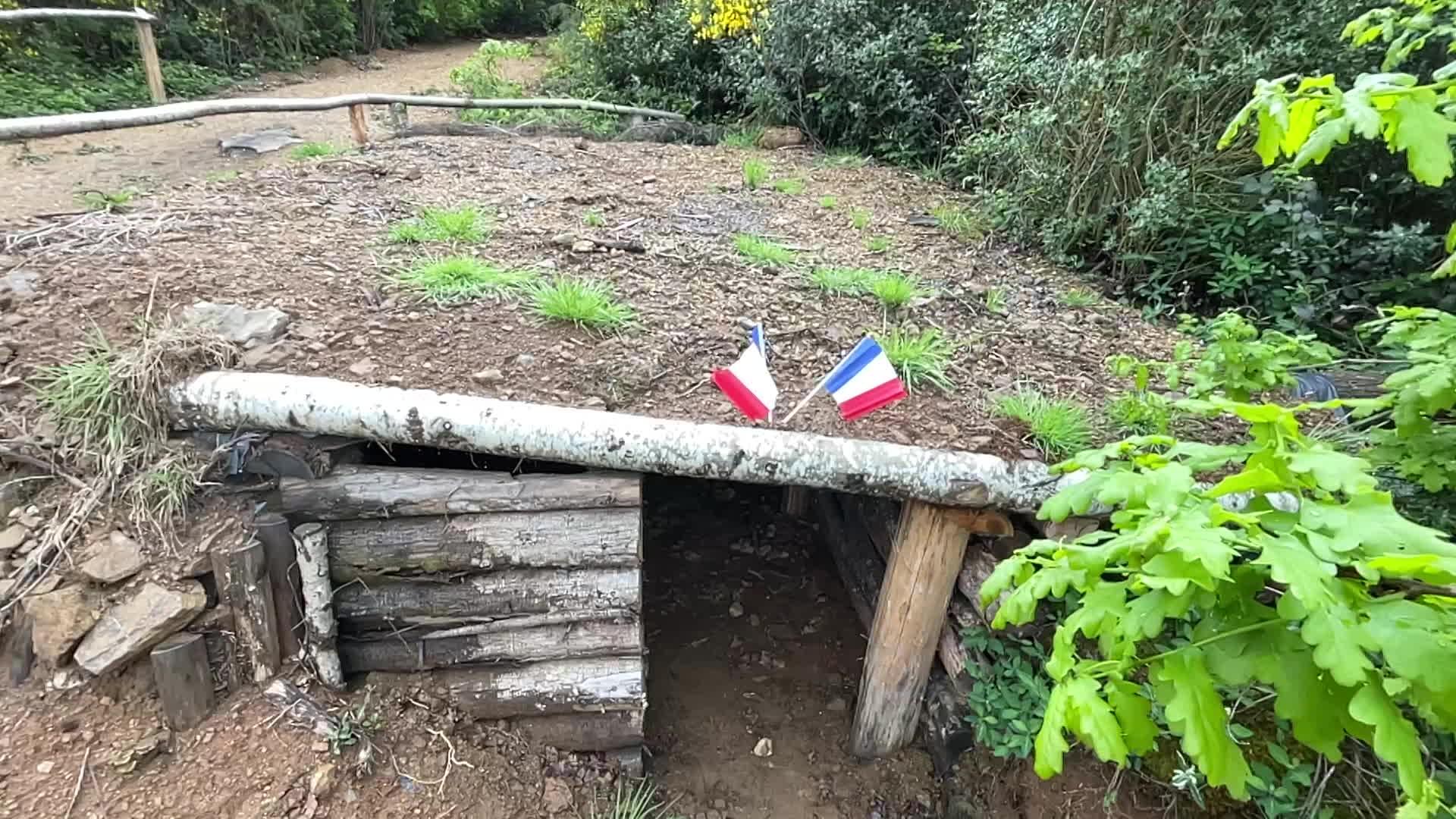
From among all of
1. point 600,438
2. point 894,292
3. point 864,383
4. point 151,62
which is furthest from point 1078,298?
point 151,62

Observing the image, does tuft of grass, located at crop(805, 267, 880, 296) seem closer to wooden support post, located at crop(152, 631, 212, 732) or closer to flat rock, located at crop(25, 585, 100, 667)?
wooden support post, located at crop(152, 631, 212, 732)

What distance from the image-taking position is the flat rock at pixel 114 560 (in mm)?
2410

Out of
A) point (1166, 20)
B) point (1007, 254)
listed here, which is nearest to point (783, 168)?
point (1007, 254)

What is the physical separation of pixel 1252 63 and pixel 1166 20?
49cm

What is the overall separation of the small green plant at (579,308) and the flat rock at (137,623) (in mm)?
1481

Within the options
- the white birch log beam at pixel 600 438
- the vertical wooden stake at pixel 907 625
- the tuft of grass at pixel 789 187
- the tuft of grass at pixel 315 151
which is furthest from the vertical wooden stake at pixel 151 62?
the vertical wooden stake at pixel 907 625

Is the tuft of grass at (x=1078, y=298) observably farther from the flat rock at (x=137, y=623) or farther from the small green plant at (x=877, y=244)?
the flat rock at (x=137, y=623)

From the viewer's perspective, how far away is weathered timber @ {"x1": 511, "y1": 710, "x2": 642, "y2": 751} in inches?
113

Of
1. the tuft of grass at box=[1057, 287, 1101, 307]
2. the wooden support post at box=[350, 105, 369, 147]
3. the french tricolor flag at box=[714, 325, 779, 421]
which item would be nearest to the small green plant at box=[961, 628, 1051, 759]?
the french tricolor flag at box=[714, 325, 779, 421]

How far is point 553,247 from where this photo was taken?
13.2ft

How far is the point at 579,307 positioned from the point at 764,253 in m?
1.33

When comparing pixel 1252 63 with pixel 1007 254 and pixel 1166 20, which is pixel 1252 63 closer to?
pixel 1166 20

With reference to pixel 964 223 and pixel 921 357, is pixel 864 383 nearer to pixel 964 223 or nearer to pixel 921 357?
pixel 921 357

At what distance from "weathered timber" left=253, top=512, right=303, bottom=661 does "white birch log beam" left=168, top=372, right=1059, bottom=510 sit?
0.30 m
